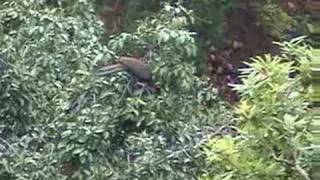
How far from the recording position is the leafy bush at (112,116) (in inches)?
105

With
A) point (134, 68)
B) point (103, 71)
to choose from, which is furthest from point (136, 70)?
point (103, 71)

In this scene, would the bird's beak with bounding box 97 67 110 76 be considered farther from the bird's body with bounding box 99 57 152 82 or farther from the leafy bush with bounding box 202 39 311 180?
the leafy bush with bounding box 202 39 311 180

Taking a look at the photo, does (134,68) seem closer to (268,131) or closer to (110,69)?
(110,69)

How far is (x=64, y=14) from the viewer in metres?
3.42

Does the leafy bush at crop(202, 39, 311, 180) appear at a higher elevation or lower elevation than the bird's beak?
lower

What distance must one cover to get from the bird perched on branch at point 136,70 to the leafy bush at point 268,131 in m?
0.87

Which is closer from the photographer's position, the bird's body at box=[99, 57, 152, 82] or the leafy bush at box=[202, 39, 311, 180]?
the leafy bush at box=[202, 39, 311, 180]

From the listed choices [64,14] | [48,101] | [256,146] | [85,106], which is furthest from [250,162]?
[64,14]

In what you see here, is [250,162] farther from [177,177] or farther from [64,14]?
[64,14]

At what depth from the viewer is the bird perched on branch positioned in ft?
8.93

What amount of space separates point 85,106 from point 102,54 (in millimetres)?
361

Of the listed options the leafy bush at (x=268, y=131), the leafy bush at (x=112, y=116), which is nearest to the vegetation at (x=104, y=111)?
the leafy bush at (x=112, y=116)

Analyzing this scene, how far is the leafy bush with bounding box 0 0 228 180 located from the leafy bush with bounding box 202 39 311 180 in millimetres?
769

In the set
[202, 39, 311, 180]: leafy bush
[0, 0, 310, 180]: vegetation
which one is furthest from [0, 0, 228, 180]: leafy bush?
[202, 39, 311, 180]: leafy bush
